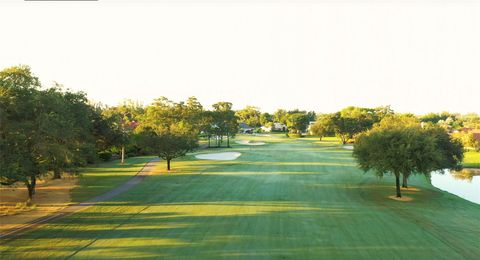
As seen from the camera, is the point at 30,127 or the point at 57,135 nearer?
the point at 30,127

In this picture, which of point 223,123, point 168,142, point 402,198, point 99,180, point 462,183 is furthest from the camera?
point 223,123

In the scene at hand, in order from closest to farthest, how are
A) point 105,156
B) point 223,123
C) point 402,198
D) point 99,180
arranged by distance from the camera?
point 402,198 < point 99,180 < point 105,156 < point 223,123

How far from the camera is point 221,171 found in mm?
40312

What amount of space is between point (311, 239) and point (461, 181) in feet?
→ 116

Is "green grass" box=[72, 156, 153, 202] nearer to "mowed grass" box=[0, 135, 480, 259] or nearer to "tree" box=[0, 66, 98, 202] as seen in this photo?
"mowed grass" box=[0, 135, 480, 259]

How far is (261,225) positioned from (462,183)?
34002mm

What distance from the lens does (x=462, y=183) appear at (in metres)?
40.5

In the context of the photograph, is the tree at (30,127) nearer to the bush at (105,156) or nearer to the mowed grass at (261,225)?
the mowed grass at (261,225)

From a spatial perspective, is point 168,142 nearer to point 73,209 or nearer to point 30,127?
point 73,209

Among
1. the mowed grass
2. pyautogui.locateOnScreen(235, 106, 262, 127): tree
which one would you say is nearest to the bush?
the mowed grass

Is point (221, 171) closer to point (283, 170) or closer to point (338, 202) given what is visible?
point (283, 170)

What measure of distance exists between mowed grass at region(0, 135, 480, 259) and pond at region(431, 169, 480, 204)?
17.0ft

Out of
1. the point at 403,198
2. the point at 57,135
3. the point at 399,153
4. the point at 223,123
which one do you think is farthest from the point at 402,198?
the point at 223,123

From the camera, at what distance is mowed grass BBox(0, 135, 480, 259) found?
15398 mm
